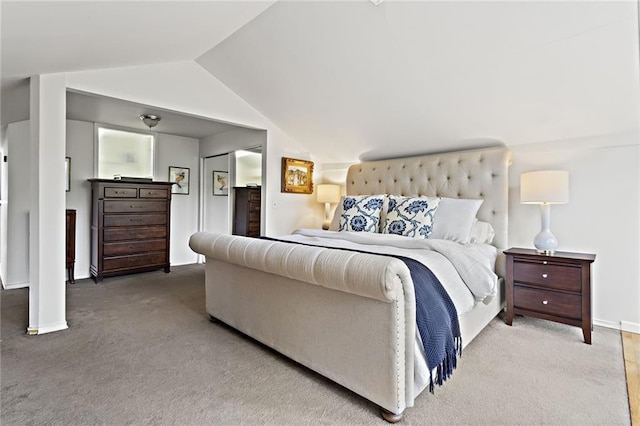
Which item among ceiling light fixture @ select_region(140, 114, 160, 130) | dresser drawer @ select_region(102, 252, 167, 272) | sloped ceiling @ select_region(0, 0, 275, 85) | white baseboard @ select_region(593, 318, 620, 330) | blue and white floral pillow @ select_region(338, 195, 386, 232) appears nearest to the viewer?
sloped ceiling @ select_region(0, 0, 275, 85)

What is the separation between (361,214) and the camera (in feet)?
11.3

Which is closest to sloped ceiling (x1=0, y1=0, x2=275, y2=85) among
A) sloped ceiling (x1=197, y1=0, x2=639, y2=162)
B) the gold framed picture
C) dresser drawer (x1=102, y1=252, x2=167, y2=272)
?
sloped ceiling (x1=197, y1=0, x2=639, y2=162)

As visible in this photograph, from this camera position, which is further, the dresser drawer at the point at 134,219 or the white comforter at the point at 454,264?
the dresser drawer at the point at 134,219

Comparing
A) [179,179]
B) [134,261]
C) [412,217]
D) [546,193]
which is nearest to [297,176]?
[412,217]

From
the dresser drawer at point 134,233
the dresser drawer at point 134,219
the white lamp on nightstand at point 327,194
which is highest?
the white lamp on nightstand at point 327,194

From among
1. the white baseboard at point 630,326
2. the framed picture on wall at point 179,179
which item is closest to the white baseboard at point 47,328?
the framed picture on wall at point 179,179

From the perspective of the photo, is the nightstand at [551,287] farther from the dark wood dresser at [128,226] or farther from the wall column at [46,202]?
the dark wood dresser at [128,226]

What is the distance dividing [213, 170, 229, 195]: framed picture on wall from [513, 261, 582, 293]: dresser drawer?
425 centimetres

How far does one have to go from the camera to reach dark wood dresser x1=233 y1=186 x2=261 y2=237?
495cm

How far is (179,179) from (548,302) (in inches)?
206

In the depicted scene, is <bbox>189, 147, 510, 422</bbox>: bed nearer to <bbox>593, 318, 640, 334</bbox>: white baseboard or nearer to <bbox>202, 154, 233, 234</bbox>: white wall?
<bbox>593, 318, 640, 334</bbox>: white baseboard

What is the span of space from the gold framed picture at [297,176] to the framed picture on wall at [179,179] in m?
2.12

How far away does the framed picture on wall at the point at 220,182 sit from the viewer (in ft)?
17.8

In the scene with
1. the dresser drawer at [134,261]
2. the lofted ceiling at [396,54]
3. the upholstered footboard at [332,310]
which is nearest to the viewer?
the upholstered footboard at [332,310]
